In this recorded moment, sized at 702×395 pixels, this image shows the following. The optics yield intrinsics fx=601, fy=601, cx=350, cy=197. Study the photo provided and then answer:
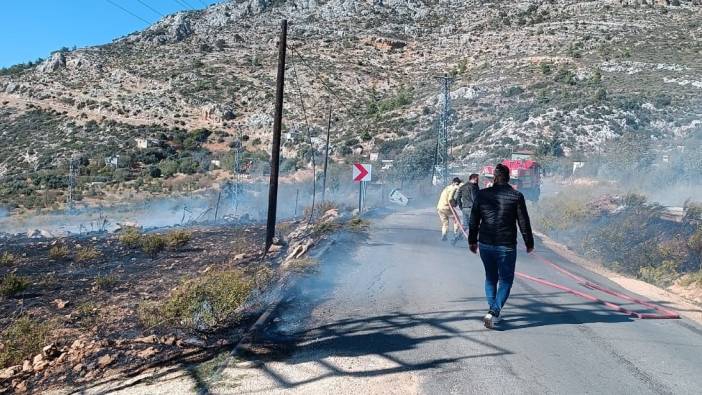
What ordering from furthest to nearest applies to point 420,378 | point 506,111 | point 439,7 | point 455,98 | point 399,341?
point 439,7 → point 455,98 → point 506,111 → point 399,341 → point 420,378

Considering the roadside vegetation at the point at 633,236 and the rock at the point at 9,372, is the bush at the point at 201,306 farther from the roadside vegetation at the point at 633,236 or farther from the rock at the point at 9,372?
the roadside vegetation at the point at 633,236

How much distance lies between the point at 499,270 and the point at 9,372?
5.95 m

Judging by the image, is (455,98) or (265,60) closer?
(455,98)

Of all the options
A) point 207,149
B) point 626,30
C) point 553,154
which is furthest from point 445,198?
point 626,30

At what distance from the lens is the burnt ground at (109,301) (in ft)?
22.1

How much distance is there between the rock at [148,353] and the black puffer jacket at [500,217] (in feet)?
12.7

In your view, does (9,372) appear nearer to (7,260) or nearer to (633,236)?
(7,260)

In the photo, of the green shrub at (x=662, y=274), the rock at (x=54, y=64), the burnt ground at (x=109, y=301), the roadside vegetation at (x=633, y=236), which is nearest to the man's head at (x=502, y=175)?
the burnt ground at (x=109, y=301)

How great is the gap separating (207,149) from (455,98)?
27.2 metres

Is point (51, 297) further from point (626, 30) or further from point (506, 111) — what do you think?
point (626, 30)

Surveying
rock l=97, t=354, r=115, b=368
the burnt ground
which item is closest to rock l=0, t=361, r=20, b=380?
the burnt ground

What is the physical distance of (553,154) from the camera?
52.3 metres

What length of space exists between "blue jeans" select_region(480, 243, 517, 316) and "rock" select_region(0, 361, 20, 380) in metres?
5.71

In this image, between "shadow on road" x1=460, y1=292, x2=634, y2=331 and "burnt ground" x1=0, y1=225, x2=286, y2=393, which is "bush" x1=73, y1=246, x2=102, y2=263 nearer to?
"burnt ground" x1=0, y1=225, x2=286, y2=393
